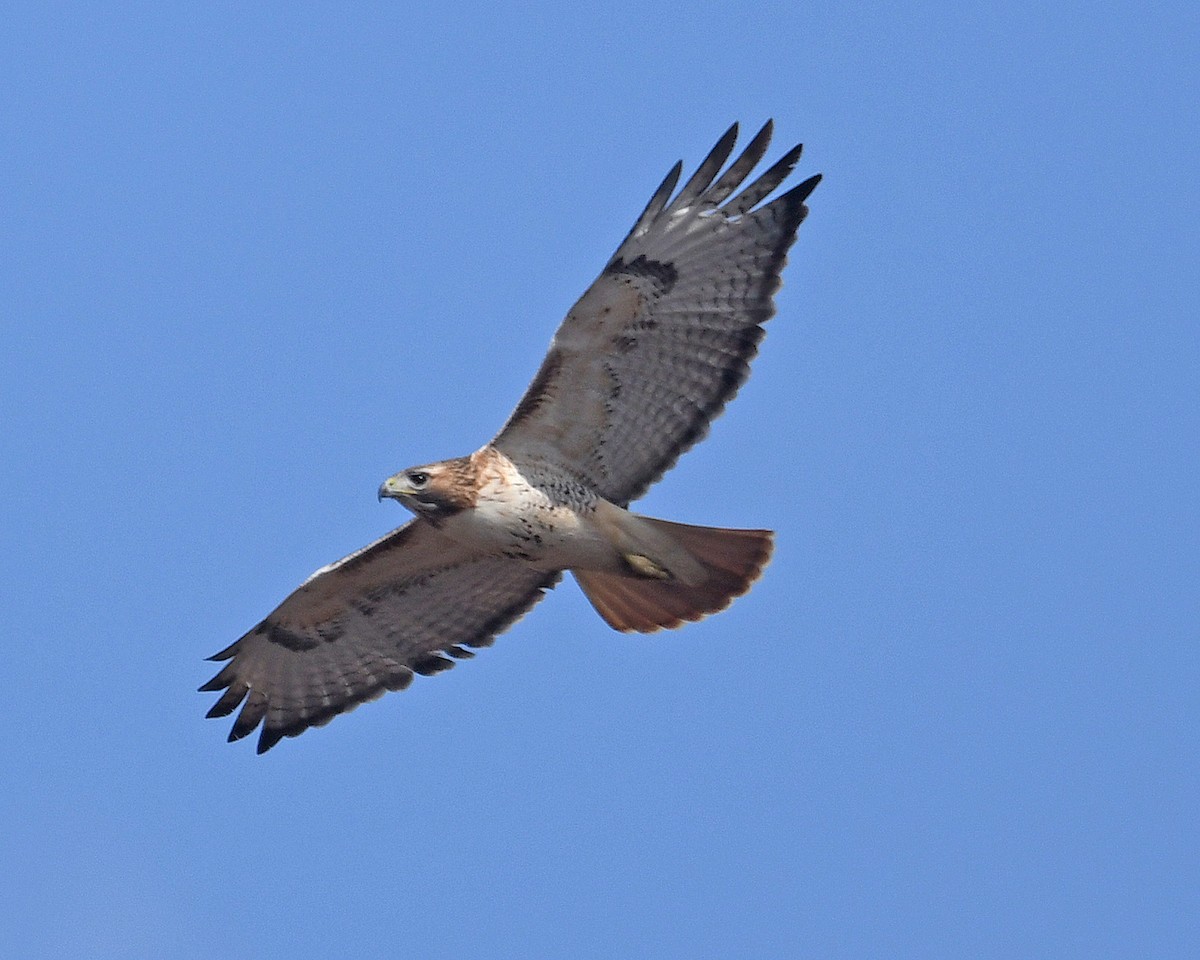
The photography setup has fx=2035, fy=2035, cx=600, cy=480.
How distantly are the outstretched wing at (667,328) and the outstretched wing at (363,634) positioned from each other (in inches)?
43.0

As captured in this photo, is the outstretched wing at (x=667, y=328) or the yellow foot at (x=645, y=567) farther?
the yellow foot at (x=645, y=567)

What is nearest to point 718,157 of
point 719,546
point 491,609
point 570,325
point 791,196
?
point 791,196

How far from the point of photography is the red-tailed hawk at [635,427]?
10523 millimetres

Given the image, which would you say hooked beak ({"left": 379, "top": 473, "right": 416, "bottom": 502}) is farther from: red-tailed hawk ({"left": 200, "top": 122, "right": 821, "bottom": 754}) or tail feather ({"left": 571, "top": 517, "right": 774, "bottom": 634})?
tail feather ({"left": 571, "top": 517, "right": 774, "bottom": 634})

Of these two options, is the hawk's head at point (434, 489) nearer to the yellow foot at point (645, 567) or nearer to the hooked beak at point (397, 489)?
the hooked beak at point (397, 489)

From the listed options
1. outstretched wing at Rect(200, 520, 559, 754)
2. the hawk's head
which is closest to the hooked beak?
the hawk's head

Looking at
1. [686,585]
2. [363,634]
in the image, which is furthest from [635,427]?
[363,634]

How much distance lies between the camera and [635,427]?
1090 cm

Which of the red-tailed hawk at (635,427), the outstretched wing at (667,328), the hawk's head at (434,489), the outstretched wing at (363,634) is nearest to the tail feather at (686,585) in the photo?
the red-tailed hawk at (635,427)

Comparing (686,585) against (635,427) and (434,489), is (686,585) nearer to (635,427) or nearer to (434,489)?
(635,427)

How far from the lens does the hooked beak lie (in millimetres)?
10398

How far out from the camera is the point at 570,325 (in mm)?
10469

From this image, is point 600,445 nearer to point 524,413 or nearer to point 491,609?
point 524,413

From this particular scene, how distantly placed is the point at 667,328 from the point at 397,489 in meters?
1.66
